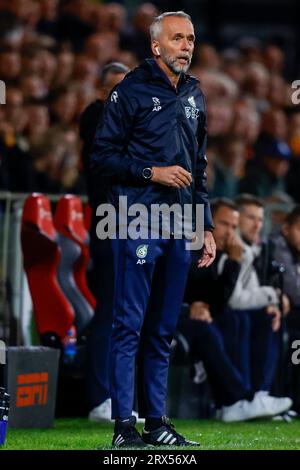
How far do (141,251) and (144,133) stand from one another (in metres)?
0.60

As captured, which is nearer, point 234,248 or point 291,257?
point 234,248

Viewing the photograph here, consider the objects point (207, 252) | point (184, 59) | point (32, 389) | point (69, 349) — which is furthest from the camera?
point (69, 349)

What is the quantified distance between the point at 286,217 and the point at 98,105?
227 centimetres

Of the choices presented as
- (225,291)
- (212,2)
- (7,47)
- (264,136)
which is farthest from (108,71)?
(212,2)

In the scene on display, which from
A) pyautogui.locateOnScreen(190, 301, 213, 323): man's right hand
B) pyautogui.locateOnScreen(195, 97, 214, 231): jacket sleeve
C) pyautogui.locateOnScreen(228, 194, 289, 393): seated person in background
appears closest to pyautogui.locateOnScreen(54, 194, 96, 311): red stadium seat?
pyautogui.locateOnScreen(190, 301, 213, 323): man's right hand

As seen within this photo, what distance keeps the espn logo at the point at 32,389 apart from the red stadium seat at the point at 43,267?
71 centimetres

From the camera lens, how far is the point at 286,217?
1070 cm

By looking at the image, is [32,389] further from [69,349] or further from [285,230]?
[285,230]

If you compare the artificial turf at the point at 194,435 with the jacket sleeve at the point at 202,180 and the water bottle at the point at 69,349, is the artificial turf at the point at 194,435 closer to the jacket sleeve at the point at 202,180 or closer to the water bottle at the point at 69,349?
the water bottle at the point at 69,349

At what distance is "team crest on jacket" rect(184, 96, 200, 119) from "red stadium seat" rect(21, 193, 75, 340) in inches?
104

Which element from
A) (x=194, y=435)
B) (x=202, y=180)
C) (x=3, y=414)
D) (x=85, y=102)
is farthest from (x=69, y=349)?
(x=85, y=102)

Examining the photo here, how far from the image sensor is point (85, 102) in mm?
13375

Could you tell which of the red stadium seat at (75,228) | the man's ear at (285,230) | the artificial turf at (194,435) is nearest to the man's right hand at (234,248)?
the man's ear at (285,230)

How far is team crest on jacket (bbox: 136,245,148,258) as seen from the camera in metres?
7.07
